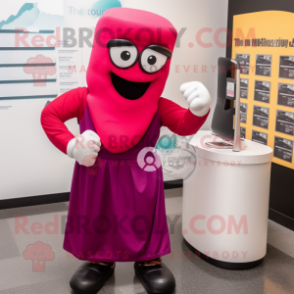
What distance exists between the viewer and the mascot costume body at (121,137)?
5.56 feet

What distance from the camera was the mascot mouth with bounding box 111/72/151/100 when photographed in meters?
1.77

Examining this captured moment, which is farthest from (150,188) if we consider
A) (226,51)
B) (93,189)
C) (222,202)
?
(226,51)

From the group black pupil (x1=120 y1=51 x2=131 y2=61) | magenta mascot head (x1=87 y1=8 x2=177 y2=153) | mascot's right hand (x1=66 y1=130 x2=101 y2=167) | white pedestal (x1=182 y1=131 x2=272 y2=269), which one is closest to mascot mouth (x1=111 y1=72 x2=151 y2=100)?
magenta mascot head (x1=87 y1=8 x2=177 y2=153)

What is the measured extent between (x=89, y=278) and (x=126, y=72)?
99 cm

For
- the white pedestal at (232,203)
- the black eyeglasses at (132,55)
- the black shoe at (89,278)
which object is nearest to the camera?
the black eyeglasses at (132,55)

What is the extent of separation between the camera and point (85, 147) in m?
1.68

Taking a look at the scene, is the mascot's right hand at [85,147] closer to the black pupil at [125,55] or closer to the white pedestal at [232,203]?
the black pupil at [125,55]

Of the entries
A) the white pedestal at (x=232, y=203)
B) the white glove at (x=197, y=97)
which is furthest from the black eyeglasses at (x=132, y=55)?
the white pedestal at (x=232, y=203)

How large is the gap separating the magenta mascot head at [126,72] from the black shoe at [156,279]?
0.63m

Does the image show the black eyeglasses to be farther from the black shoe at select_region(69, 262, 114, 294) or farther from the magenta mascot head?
the black shoe at select_region(69, 262, 114, 294)

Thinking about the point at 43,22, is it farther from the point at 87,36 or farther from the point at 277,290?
the point at 277,290

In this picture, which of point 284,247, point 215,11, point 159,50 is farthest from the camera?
point 215,11

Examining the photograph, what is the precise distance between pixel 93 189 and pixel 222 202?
2.27 feet

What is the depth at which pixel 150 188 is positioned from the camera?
6.09 ft
